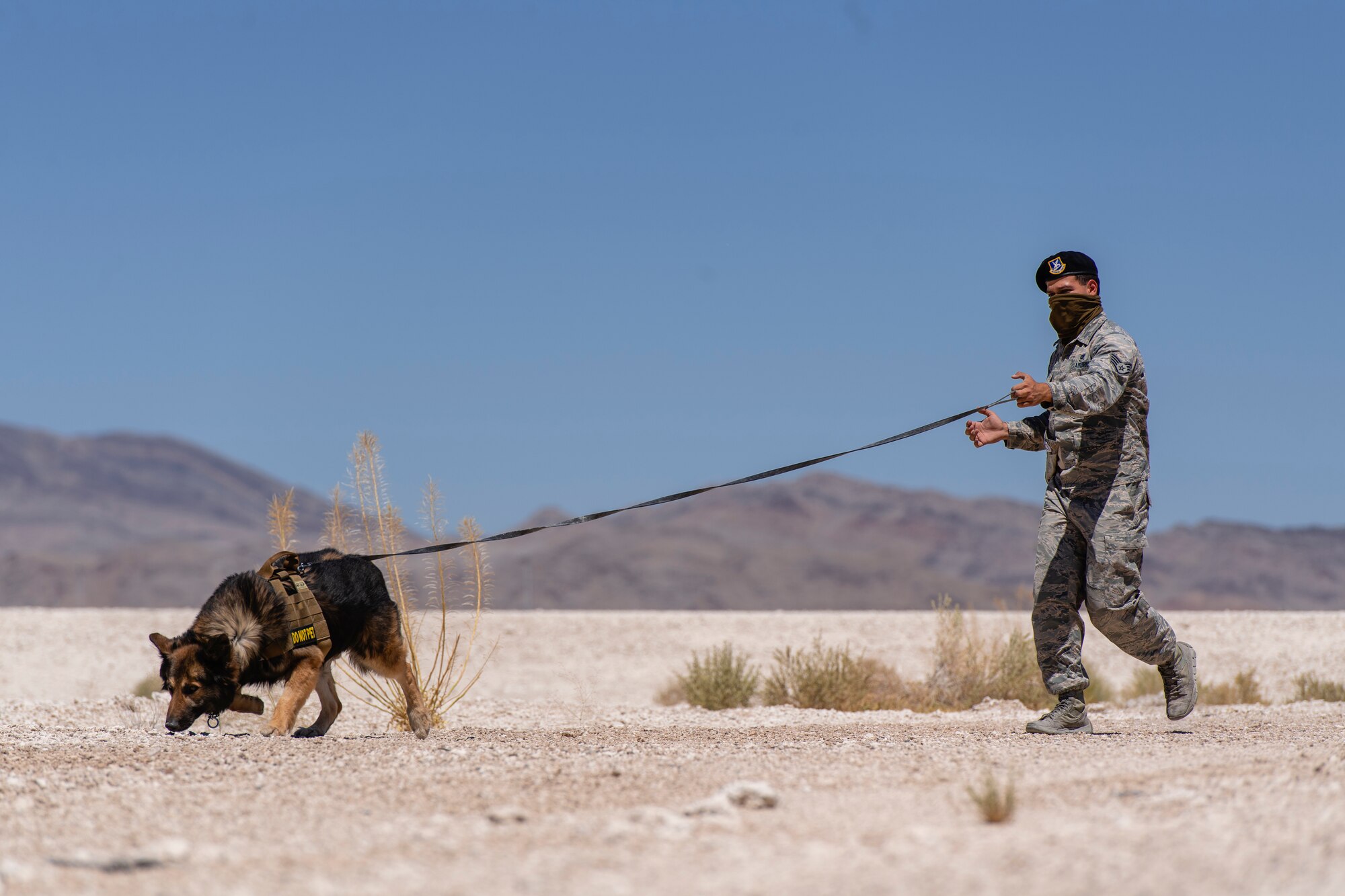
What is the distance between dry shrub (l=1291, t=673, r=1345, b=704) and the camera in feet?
46.1

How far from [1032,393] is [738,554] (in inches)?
2681

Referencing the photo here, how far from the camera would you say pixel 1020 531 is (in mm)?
95062

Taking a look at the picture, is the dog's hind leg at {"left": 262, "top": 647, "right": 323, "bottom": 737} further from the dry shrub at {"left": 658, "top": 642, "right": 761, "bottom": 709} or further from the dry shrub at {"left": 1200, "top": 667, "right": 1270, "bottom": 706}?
the dry shrub at {"left": 1200, "top": 667, "right": 1270, "bottom": 706}

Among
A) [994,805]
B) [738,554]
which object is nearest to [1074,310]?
[994,805]

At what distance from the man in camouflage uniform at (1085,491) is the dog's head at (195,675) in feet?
14.7

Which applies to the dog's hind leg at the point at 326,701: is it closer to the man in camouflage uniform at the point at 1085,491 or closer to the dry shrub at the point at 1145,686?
the man in camouflage uniform at the point at 1085,491

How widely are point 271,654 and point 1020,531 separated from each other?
91285 mm

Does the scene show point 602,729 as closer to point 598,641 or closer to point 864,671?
point 864,671

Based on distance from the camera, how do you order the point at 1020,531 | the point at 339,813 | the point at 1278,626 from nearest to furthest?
the point at 339,813
the point at 1278,626
the point at 1020,531

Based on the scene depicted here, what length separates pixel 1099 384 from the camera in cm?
723

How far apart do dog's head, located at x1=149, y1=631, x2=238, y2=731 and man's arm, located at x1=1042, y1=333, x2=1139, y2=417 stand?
4898 mm

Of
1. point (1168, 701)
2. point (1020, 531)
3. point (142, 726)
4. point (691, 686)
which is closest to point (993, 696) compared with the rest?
point (691, 686)

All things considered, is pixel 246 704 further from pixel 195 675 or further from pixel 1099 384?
pixel 1099 384

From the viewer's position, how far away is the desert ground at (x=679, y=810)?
3756 mm
